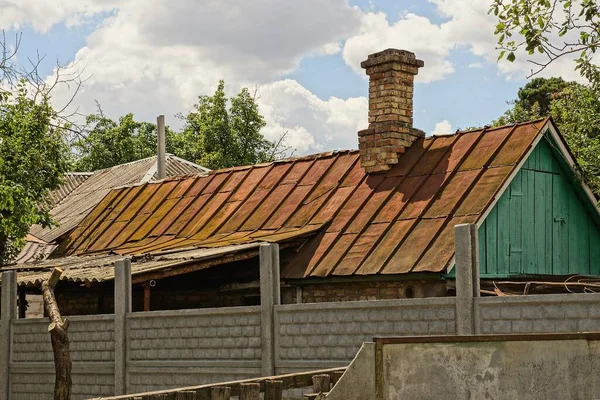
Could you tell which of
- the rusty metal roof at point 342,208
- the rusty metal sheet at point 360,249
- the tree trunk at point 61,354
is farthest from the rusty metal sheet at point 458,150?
the tree trunk at point 61,354

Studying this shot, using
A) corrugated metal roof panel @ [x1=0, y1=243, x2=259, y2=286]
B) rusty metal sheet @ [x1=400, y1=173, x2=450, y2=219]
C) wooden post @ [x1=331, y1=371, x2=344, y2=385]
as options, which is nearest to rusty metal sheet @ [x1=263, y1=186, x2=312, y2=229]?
corrugated metal roof panel @ [x1=0, y1=243, x2=259, y2=286]

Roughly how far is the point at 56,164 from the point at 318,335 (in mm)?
10537

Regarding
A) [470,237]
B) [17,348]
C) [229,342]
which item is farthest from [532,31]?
[17,348]

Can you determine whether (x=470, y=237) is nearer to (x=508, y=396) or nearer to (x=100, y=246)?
(x=508, y=396)

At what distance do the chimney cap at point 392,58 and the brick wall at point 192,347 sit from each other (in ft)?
19.2

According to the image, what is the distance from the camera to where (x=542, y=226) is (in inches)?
642

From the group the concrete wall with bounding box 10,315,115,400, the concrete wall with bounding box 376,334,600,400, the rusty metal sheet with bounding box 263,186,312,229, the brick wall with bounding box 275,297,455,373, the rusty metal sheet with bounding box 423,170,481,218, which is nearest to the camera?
the concrete wall with bounding box 376,334,600,400

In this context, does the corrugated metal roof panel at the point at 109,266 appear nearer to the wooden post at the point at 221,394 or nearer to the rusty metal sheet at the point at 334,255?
the rusty metal sheet at the point at 334,255

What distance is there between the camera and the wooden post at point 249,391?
6.66 m

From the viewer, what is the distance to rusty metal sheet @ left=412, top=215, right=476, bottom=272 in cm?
1362

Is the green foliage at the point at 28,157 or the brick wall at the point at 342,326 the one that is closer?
the brick wall at the point at 342,326

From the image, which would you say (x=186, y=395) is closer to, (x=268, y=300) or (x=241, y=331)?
(x=268, y=300)

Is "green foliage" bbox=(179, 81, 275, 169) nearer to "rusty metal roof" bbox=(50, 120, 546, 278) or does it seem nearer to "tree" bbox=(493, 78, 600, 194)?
"tree" bbox=(493, 78, 600, 194)

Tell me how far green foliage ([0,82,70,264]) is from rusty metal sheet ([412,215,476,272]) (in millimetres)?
7945
